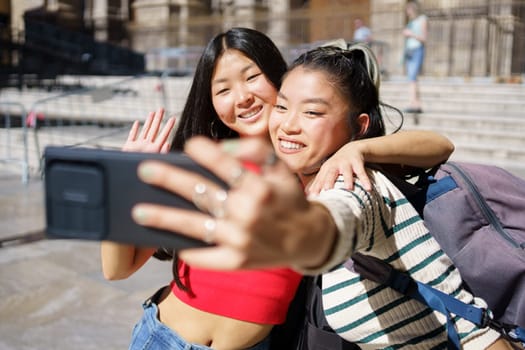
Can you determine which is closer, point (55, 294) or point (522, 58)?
point (55, 294)

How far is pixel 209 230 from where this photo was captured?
2.82 feet

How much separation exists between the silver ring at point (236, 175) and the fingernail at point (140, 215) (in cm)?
15

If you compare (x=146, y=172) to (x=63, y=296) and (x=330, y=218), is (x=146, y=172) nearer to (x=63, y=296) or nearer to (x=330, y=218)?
(x=330, y=218)

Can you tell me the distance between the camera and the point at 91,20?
2486 centimetres

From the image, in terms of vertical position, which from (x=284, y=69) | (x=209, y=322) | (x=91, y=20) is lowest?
(x=209, y=322)

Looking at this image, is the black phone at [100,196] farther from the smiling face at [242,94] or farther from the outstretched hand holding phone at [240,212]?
the smiling face at [242,94]

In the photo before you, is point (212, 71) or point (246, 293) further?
point (212, 71)

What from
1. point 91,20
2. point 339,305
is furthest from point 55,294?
point 91,20

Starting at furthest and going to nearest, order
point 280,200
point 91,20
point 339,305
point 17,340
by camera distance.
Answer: point 91,20 → point 17,340 → point 339,305 → point 280,200

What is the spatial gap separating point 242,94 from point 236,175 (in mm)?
1225

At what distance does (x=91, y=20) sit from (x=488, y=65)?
16667 millimetres

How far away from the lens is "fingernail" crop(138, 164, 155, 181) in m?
0.90

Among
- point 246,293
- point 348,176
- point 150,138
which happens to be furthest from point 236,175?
point 246,293

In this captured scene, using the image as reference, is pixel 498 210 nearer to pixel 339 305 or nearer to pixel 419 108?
pixel 339 305
